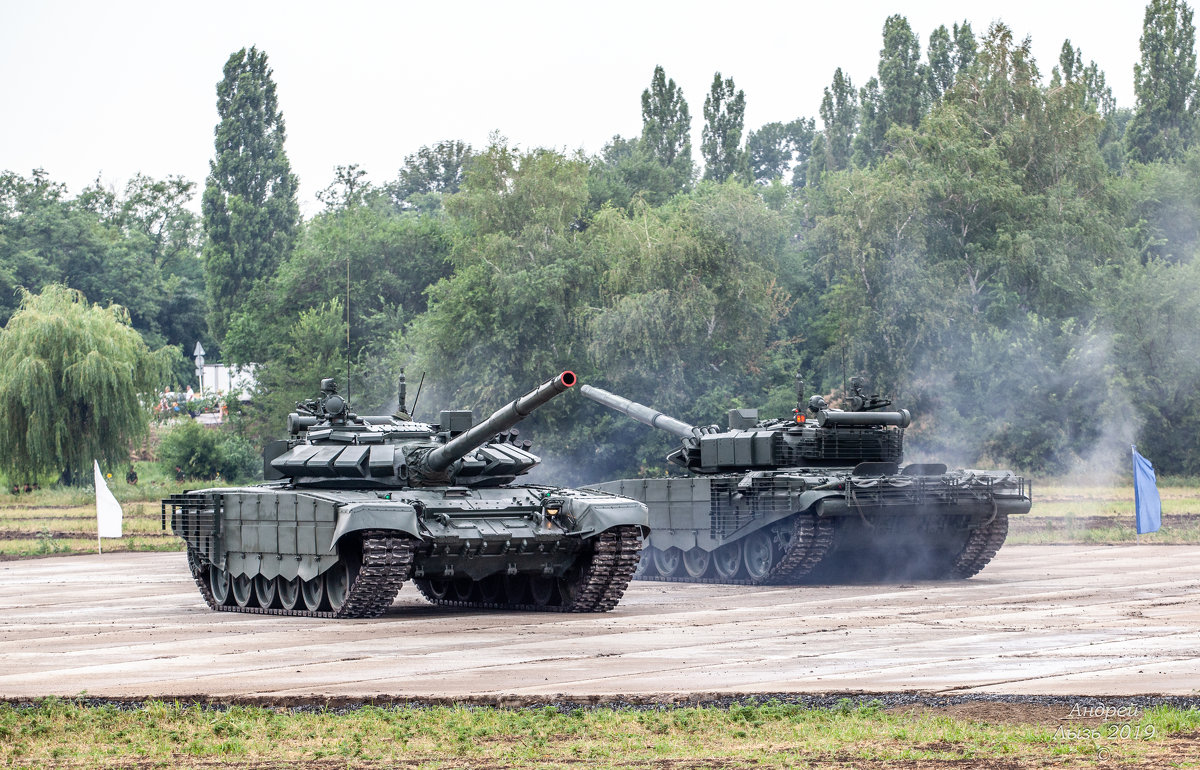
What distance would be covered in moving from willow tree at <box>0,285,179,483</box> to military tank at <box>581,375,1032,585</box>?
2619cm

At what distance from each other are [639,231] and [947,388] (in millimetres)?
11780

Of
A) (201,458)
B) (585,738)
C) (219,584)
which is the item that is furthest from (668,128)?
(585,738)

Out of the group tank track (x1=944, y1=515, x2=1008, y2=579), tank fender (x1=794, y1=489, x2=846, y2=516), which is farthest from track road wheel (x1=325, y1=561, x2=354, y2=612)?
tank track (x1=944, y1=515, x2=1008, y2=579)

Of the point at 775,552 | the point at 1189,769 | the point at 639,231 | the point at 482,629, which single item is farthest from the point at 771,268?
the point at 1189,769

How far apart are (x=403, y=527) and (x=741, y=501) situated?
25.6ft

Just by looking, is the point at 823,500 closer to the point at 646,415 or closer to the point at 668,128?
the point at 646,415

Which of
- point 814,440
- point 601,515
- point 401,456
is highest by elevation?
point 814,440

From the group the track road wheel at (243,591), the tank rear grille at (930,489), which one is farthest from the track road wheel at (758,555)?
the track road wheel at (243,591)

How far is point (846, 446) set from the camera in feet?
83.2

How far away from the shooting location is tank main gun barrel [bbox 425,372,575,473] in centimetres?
1683

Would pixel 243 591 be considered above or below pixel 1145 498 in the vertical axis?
below

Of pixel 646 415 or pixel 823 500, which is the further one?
pixel 646 415

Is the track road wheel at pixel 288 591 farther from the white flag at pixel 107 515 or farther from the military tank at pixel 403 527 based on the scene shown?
the white flag at pixel 107 515

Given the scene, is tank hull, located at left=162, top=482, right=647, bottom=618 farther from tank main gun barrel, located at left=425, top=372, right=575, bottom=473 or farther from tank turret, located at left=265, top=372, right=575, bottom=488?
tank main gun barrel, located at left=425, top=372, right=575, bottom=473
